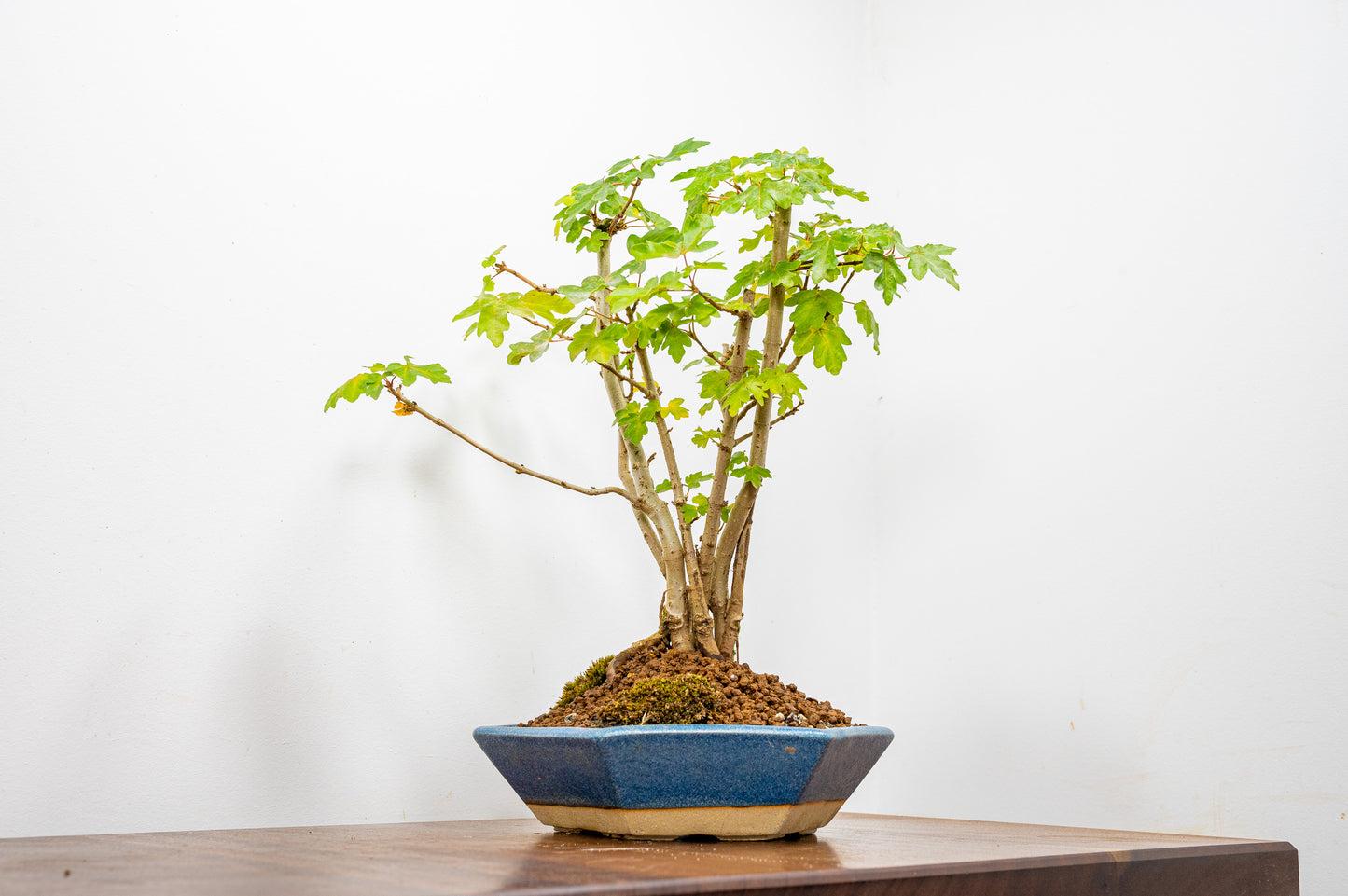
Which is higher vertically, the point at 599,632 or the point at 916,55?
the point at 916,55

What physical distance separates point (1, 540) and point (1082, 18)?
127 centimetres

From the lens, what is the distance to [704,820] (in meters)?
0.76

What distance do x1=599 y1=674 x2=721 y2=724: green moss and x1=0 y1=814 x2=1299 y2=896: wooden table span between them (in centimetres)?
9

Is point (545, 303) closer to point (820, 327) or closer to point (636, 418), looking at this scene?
point (636, 418)

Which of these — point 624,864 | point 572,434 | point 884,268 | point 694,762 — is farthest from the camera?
point 572,434

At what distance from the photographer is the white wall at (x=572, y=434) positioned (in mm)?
914

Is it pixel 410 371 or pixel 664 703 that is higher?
pixel 410 371

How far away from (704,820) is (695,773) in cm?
4

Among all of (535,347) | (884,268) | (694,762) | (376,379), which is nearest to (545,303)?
(535,347)

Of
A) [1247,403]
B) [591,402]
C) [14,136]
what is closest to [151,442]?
[14,136]

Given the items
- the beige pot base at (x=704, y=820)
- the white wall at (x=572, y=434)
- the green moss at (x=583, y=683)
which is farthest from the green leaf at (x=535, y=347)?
the beige pot base at (x=704, y=820)

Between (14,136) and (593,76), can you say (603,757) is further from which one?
(593,76)

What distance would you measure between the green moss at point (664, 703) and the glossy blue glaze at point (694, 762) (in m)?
0.02

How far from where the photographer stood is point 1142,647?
1.10 m
